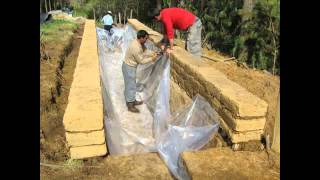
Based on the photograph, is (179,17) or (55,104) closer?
(55,104)

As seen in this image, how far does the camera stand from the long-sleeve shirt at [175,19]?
6527mm

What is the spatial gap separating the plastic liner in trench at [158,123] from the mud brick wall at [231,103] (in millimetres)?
188

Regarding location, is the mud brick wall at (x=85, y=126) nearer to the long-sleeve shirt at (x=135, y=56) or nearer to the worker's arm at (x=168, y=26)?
the long-sleeve shirt at (x=135, y=56)

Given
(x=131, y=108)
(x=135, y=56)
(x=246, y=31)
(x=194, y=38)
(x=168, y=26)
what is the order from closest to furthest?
1. (x=135, y=56)
2. (x=168, y=26)
3. (x=131, y=108)
4. (x=194, y=38)
5. (x=246, y=31)

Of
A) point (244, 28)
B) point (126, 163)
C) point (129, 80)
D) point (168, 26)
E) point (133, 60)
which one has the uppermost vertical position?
point (244, 28)

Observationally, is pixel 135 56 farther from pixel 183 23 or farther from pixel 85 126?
pixel 85 126

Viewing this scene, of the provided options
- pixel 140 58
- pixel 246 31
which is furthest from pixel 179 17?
pixel 246 31

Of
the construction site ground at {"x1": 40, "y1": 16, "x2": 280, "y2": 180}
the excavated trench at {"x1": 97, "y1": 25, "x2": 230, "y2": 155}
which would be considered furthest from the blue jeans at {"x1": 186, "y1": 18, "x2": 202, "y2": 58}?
the construction site ground at {"x1": 40, "y1": 16, "x2": 280, "y2": 180}

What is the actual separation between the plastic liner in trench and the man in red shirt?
2.39 ft

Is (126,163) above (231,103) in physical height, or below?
below

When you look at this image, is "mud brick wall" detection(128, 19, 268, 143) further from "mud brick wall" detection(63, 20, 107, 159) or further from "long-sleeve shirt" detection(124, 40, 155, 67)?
"mud brick wall" detection(63, 20, 107, 159)

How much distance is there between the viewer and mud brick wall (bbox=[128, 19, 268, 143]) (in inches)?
149

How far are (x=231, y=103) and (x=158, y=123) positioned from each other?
5.13 feet

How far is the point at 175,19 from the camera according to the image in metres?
6.88
